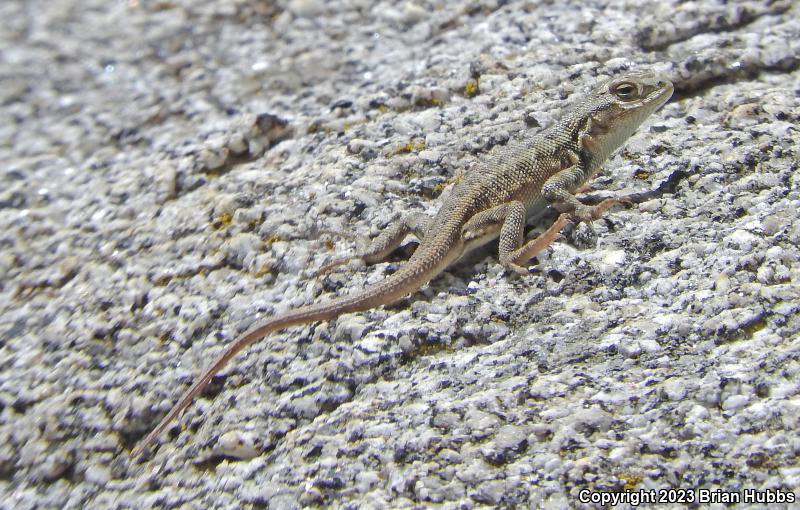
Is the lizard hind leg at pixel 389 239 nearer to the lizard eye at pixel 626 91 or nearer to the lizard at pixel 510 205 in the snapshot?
the lizard at pixel 510 205

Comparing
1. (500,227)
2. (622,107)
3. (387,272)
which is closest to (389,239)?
(387,272)

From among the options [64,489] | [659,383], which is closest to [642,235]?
[659,383]

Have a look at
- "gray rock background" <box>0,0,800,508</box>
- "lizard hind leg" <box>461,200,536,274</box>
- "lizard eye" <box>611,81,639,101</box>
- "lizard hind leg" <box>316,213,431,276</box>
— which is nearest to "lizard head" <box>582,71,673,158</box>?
"lizard eye" <box>611,81,639,101</box>

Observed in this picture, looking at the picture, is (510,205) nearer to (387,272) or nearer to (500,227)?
(500,227)

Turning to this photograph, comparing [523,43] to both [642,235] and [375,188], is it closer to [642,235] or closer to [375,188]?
[375,188]

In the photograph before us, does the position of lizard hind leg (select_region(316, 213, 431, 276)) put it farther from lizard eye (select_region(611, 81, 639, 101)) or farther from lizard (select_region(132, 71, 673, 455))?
lizard eye (select_region(611, 81, 639, 101))
